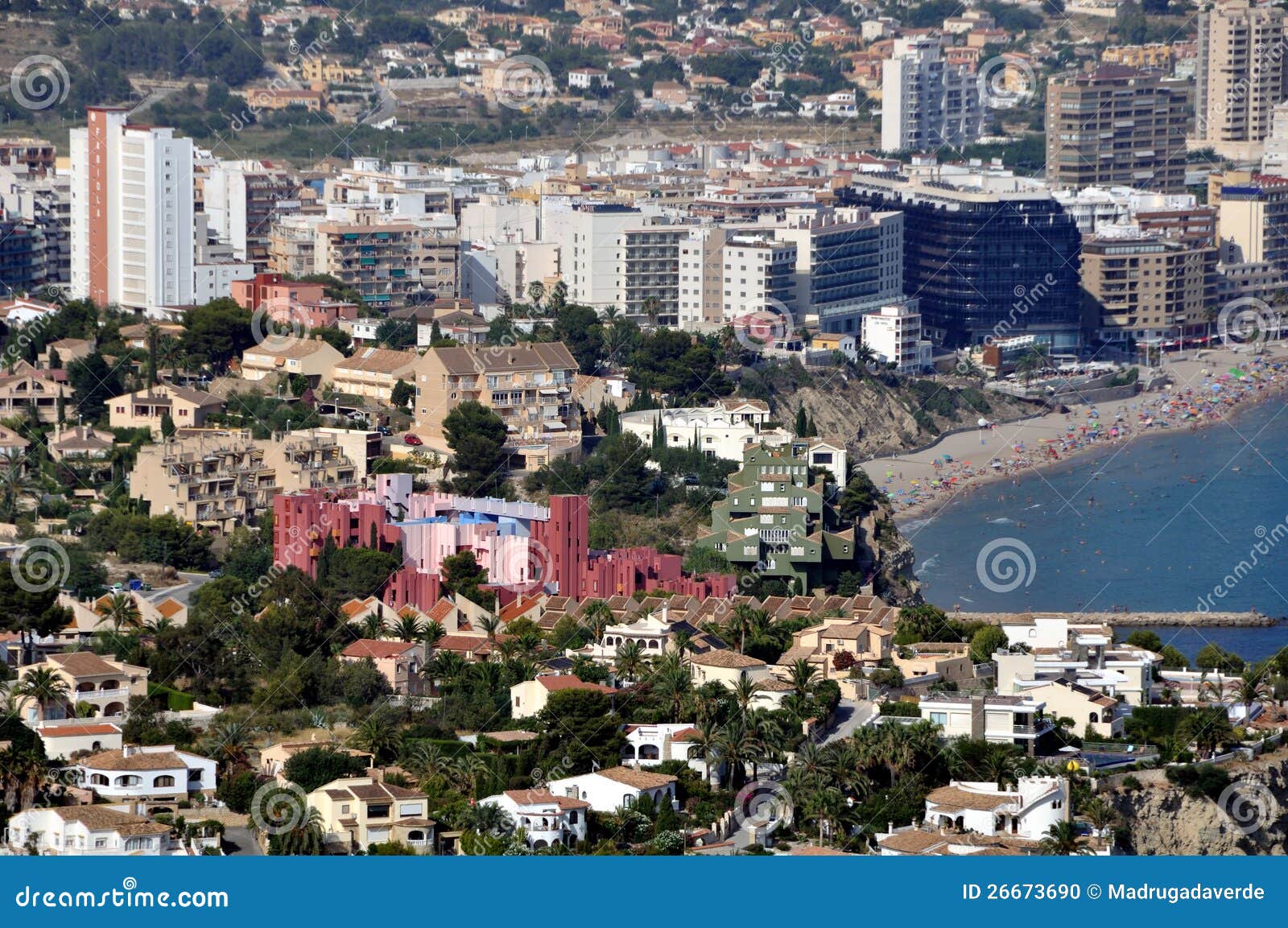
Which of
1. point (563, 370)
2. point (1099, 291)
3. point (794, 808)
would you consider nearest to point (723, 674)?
point (794, 808)

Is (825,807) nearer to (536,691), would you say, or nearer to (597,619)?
(536,691)

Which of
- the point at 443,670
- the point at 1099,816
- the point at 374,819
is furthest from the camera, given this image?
the point at 443,670

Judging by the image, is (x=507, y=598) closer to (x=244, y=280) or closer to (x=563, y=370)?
(x=563, y=370)

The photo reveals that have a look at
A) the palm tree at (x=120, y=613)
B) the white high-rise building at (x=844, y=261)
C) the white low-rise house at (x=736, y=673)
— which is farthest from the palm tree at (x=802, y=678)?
the white high-rise building at (x=844, y=261)

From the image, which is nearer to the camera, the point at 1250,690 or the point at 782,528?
the point at 1250,690

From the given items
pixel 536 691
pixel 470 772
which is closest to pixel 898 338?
pixel 536 691

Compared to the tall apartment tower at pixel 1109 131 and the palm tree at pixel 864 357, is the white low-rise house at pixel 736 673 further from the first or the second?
the tall apartment tower at pixel 1109 131
